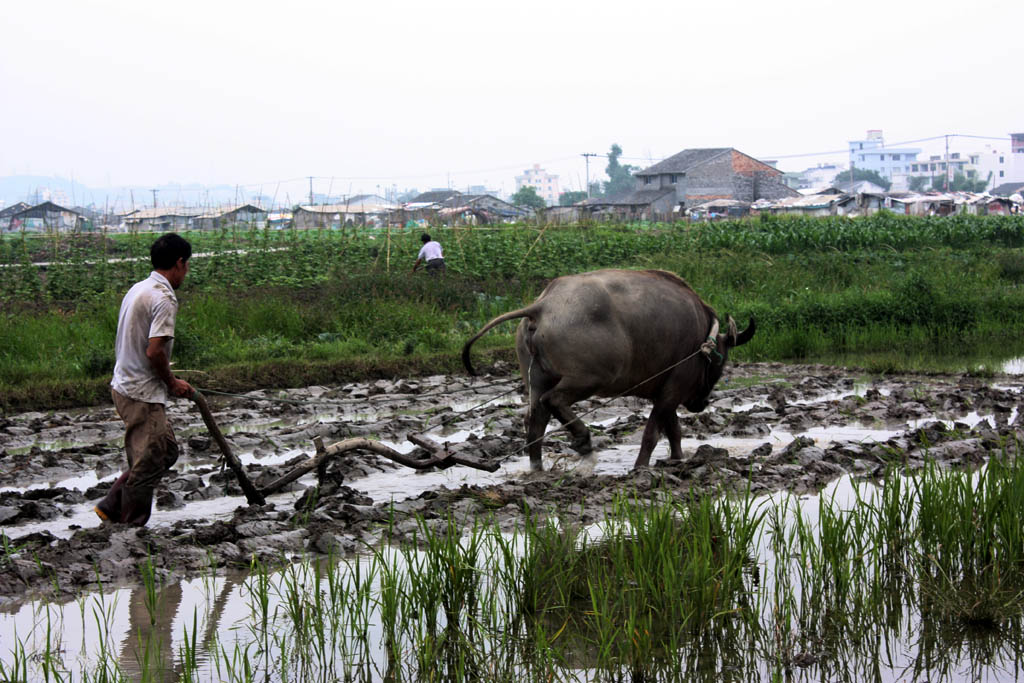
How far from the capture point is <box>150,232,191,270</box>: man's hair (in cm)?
519

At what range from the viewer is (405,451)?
7773 millimetres

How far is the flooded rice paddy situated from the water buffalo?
27 centimetres

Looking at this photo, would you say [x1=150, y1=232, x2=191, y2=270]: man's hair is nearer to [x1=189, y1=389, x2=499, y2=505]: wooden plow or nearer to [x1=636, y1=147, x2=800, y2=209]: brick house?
[x1=189, y1=389, x2=499, y2=505]: wooden plow

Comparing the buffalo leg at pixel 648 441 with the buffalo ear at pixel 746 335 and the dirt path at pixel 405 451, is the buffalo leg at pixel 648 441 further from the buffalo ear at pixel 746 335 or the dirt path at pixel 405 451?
the buffalo ear at pixel 746 335

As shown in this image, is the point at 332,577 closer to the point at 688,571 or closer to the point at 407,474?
the point at 688,571

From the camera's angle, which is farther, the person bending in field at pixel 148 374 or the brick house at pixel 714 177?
the brick house at pixel 714 177

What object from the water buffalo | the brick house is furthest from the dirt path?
the brick house

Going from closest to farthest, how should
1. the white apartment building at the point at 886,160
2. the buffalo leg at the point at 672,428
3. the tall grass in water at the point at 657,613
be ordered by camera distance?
the tall grass in water at the point at 657,613, the buffalo leg at the point at 672,428, the white apartment building at the point at 886,160

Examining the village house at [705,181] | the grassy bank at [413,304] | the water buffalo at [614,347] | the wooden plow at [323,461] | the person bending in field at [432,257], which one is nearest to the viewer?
the wooden plow at [323,461]

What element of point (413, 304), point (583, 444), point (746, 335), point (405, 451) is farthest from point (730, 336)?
point (413, 304)

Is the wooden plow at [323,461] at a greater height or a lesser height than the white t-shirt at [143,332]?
lesser

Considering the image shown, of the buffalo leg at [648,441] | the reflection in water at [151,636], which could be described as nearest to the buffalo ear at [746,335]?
the buffalo leg at [648,441]

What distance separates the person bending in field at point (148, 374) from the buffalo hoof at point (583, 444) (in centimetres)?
279

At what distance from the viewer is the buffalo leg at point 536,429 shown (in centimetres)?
693
